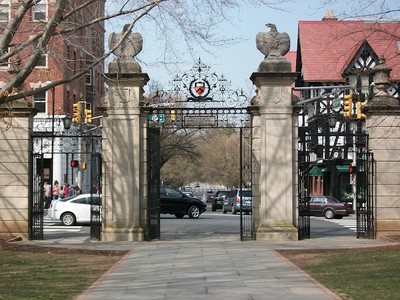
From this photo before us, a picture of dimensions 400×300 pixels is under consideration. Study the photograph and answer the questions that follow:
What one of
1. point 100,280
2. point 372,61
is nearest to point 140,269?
point 100,280

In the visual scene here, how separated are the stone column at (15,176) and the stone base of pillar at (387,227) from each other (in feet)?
31.9

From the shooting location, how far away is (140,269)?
52.6ft

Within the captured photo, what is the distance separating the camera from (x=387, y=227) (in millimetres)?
23000

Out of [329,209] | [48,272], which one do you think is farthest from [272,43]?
[329,209]

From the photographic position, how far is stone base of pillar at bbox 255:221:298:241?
22516 mm

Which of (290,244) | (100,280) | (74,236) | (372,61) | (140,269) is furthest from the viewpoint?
(372,61)

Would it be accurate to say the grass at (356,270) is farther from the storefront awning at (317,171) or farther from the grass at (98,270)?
the storefront awning at (317,171)

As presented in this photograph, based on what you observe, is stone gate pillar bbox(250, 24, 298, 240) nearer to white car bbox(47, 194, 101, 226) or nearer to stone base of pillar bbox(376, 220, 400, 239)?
stone base of pillar bbox(376, 220, 400, 239)

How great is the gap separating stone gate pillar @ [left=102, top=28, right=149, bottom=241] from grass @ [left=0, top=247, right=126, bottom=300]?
320 centimetres

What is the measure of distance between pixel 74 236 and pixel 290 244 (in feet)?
23.5

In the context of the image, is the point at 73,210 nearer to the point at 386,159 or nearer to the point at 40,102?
the point at 386,159

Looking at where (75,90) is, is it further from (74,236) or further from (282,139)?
(282,139)

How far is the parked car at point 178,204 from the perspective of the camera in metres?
37.8

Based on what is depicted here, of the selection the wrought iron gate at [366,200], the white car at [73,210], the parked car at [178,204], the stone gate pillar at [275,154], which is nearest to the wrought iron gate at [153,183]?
the stone gate pillar at [275,154]
